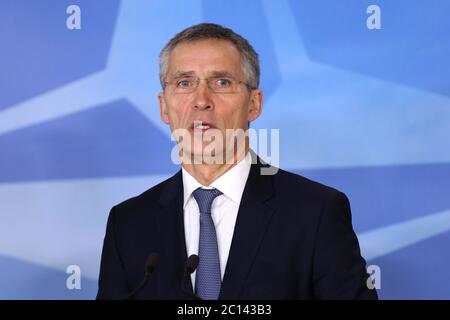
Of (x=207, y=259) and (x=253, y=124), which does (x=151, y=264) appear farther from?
(x=253, y=124)

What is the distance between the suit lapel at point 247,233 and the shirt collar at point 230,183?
3 cm

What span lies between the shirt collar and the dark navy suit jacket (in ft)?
0.08

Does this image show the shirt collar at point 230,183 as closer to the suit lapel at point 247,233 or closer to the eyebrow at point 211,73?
the suit lapel at point 247,233

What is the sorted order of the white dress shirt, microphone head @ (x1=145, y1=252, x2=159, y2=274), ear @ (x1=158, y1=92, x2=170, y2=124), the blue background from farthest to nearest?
1. the blue background
2. ear @ (x1=158, y1=92, x2=170, y2=124)
3. the white dress shirt
4. microphone head @ (x1=145, y1=252, x2=159, y2=274)

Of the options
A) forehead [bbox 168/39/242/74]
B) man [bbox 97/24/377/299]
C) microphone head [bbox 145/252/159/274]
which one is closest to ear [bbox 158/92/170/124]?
man [bbox 97/24/377/299]

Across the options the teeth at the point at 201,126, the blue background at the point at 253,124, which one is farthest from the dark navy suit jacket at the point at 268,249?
the blue background at the point at 253,124

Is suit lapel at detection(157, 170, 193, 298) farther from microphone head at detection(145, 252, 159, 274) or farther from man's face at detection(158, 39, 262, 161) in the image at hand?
microphone head at detection(145, 252, 159, 274)

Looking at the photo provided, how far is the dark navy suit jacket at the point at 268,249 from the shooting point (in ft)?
5.10

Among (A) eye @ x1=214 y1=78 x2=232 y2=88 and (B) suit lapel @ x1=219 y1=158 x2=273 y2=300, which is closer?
(B) suit lapel @ x1=219 y1=158 x2=273 y2=300

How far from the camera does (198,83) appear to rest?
1.74 metres

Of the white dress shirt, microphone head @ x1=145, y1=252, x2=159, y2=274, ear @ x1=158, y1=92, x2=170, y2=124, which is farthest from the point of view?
ear @ x1=158, y1=92, x2=170, y2=124

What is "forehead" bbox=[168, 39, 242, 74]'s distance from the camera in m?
1.74

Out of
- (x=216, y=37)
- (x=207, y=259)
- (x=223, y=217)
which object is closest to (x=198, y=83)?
(x=216, y=37)

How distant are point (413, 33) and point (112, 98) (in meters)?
1.20
